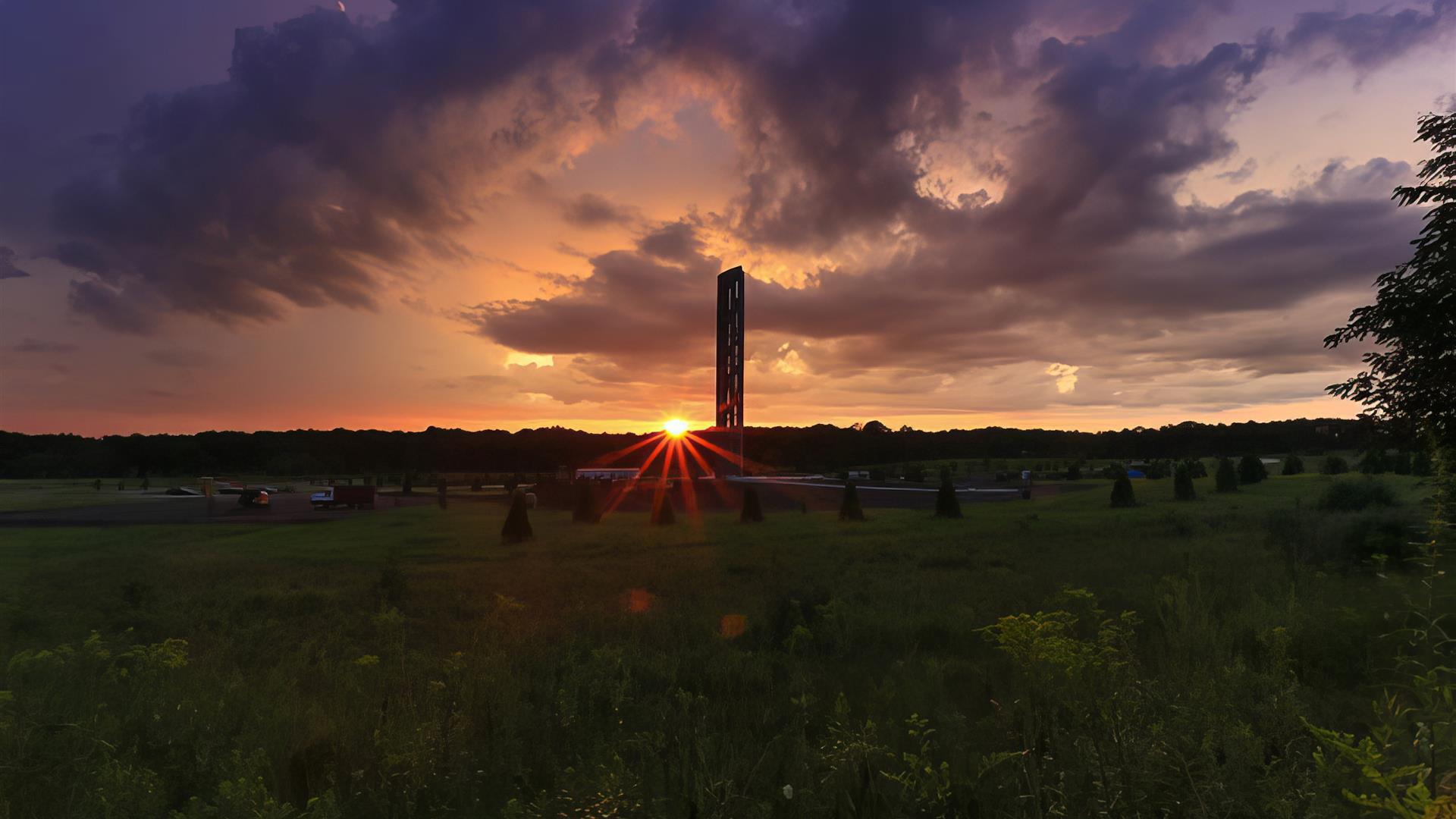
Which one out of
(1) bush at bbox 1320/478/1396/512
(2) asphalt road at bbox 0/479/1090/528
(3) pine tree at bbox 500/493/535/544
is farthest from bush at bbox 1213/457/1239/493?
(3) pine tree at bbox 500/493/535/544

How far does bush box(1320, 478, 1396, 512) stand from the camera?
53.0 feet

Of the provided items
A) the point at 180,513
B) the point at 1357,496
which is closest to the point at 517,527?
the point at 180,513

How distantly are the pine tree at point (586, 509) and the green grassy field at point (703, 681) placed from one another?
10.2 m

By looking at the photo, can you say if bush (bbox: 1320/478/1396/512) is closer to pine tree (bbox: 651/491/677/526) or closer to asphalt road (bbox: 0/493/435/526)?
pine tree (bbox: 651/491/677/526)

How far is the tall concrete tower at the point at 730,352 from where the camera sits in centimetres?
6259

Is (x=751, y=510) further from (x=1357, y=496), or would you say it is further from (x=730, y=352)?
(x=730, y=352)

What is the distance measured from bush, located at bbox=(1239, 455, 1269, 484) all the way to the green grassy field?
78.9 feet

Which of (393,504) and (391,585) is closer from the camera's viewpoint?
(391,585)

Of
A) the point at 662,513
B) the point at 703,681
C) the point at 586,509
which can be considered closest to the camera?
the point at 703,681

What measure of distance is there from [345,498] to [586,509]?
15.0m

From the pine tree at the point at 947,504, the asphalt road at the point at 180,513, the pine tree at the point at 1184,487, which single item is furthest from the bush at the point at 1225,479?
the asphalt road at the point at 180,513

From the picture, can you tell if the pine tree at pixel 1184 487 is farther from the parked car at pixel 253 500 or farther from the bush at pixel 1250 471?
the parked car at pixel 253 500

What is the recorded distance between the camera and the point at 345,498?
109 feet

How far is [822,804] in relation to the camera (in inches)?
147
